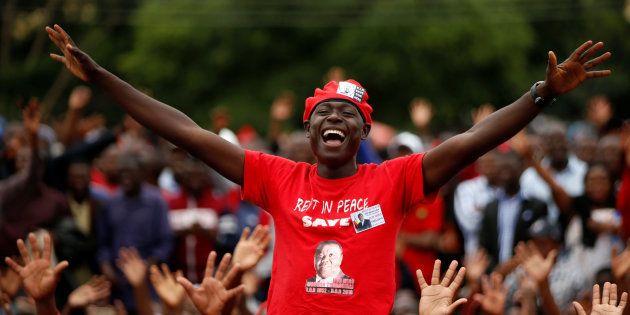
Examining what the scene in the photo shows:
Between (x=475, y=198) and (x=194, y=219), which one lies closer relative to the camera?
(x=194, y=219)

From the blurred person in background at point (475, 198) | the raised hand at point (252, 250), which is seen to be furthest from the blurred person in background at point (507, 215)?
the raised hand at point (252, 250)

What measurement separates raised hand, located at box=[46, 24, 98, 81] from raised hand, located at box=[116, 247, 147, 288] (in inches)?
177

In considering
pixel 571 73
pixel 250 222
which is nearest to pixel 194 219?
pixel 250 222

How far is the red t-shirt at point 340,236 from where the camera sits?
19.5 ft

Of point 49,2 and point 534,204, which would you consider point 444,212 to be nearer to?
point 534,204

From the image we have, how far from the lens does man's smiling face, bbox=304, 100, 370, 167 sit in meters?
6.21

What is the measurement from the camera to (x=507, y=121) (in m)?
5.88

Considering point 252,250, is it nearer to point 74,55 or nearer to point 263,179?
point 263,179

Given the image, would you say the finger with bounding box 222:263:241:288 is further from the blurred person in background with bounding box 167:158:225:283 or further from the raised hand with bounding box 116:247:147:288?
the blurred person in background with bounding box 167:158:225:283

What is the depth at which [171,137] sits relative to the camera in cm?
632

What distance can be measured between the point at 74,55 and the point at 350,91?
1.40 meters

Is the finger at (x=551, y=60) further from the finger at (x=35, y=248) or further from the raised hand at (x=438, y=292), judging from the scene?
the finger at (x=35, y=248)

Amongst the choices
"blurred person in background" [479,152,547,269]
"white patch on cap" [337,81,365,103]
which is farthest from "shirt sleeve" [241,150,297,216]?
"blurred person in background" [479,152,547,269]

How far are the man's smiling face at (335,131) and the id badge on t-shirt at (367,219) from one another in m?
0.33
